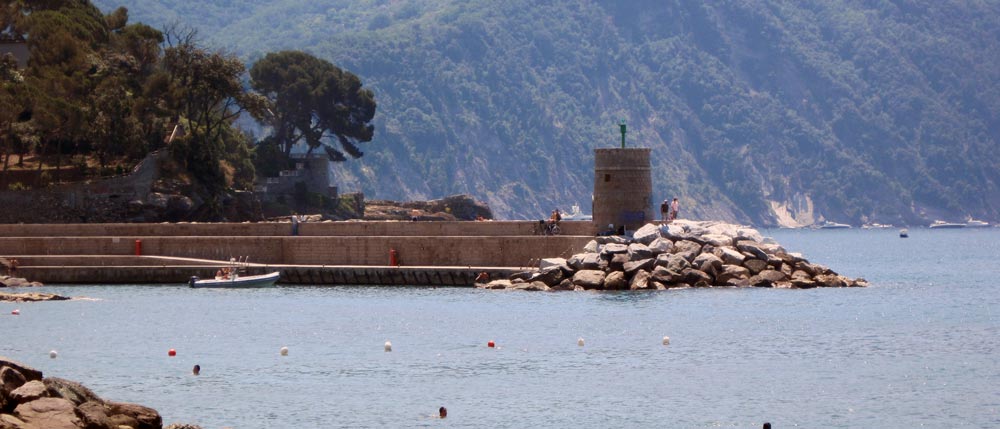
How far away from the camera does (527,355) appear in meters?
37.7

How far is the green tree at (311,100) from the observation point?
98312mm

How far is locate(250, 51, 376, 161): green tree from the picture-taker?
3871 inches

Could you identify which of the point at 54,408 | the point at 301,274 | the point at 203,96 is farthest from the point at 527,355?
the point at 203,96

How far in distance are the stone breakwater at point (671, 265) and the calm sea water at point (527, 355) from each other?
1.23 m

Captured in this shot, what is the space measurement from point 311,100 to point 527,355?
62571mm

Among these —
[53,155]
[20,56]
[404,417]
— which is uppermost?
[20,56]

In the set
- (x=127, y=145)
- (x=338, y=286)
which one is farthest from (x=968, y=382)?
(x=127, y=145)

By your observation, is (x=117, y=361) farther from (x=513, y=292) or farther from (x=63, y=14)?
(x=63, y=14)

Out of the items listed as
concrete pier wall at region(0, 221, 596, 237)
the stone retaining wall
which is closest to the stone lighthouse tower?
concrete pier wall at region(0, 221, 596, 237)

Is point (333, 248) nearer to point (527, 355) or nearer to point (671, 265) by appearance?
point (671, 265)

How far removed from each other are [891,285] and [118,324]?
30.6 m

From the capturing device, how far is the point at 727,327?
43250mm

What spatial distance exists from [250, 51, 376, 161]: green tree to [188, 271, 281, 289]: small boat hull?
1631 inches

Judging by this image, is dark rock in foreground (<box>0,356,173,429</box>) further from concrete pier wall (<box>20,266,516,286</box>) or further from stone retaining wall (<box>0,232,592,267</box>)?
stone retaining wall (<box>0,232,592,267</box>)
